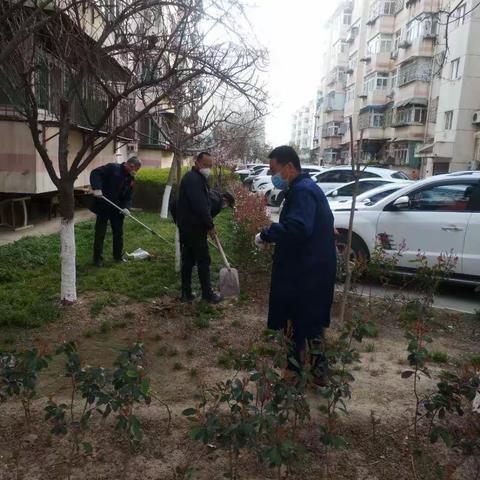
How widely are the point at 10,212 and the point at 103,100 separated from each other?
3425 mm

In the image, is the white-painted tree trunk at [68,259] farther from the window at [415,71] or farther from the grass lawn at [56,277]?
the window at [415,71]

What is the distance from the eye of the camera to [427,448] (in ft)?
9.78

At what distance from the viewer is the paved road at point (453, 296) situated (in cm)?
650

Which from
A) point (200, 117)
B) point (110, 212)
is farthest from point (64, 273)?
point (200, 117)

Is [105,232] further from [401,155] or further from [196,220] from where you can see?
[401,155]

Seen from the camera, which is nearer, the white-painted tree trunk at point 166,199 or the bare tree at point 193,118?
the bare tree at point 193,118

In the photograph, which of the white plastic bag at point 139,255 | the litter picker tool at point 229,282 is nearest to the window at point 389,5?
the white plastic bag at point 139,255

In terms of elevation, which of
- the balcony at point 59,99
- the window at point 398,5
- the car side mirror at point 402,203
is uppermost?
the window at point 398,5

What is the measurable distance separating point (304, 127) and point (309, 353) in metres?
134

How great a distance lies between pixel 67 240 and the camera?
517 cm

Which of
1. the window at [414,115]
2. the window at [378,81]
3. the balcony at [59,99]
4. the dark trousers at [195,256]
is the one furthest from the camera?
the window at [378,81]

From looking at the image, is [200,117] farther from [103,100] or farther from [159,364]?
[159,364]

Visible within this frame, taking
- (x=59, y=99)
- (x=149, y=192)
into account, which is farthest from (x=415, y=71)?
(x=59, y=99)

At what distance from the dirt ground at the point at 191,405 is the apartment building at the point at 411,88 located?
1917 centimetres
